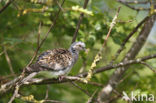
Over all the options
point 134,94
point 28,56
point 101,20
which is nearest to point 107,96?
point 134,94

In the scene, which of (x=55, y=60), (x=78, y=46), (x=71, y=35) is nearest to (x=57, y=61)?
(x=55, y=60)

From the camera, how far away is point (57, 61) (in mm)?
5109

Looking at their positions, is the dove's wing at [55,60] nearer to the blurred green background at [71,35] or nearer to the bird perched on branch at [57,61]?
the bird perched on branch at [57,61]

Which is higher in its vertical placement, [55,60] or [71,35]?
[71,35]

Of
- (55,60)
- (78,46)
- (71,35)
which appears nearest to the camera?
(55,60)

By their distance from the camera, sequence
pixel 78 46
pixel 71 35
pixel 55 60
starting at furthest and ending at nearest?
pixel 71 35
pixel 78 46
pixel 55 60

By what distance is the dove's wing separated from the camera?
16.1 ft

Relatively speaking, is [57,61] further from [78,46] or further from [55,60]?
[78,46]

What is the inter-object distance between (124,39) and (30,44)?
162 cm

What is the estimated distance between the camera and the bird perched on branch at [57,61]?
4863 mm

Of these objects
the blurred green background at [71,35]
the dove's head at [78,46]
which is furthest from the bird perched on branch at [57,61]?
the blurred green background at [71,35]

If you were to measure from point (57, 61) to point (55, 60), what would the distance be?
3 centimetres

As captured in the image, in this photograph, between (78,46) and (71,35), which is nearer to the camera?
(78,46)

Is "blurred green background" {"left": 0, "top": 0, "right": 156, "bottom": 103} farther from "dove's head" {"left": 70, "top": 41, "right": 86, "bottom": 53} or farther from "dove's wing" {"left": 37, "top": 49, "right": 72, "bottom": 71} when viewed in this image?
"dove's wing" {"left": 37, "top": 49, "right": 72, "bottom": 71}
